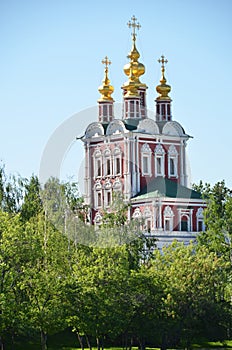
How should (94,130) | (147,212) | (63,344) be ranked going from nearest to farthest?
(63,344) < (147,212) < (94,130)

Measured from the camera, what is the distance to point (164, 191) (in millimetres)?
59812

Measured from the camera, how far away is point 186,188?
2384 inches

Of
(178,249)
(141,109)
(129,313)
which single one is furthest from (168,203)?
(129,313)

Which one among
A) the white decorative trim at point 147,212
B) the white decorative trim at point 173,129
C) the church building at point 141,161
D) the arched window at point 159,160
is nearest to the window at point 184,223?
the church building at point 141,161

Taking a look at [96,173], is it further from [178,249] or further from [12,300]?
[12,300]

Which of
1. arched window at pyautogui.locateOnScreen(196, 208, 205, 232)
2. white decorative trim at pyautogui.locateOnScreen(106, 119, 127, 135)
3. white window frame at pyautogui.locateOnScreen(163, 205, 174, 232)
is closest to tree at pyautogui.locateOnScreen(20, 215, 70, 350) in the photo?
white window frame at pyautogui.locateOnScreen(163, 205, 174, 232)

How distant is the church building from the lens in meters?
59.5

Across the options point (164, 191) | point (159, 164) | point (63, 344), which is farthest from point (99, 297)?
point (159, 164)

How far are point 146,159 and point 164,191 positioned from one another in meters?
2.92

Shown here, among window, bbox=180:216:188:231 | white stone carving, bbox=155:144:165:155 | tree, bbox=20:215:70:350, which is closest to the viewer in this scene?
tree, bbox=20:215:70:350

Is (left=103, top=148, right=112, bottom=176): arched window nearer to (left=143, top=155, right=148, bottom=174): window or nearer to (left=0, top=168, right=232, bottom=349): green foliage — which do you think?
(left=143, top=155, right=148, bottom=174): window

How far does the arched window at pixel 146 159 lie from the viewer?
61531 mm

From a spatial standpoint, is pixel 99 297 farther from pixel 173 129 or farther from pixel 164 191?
pixel 173 129

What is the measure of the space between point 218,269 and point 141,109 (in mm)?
28046
